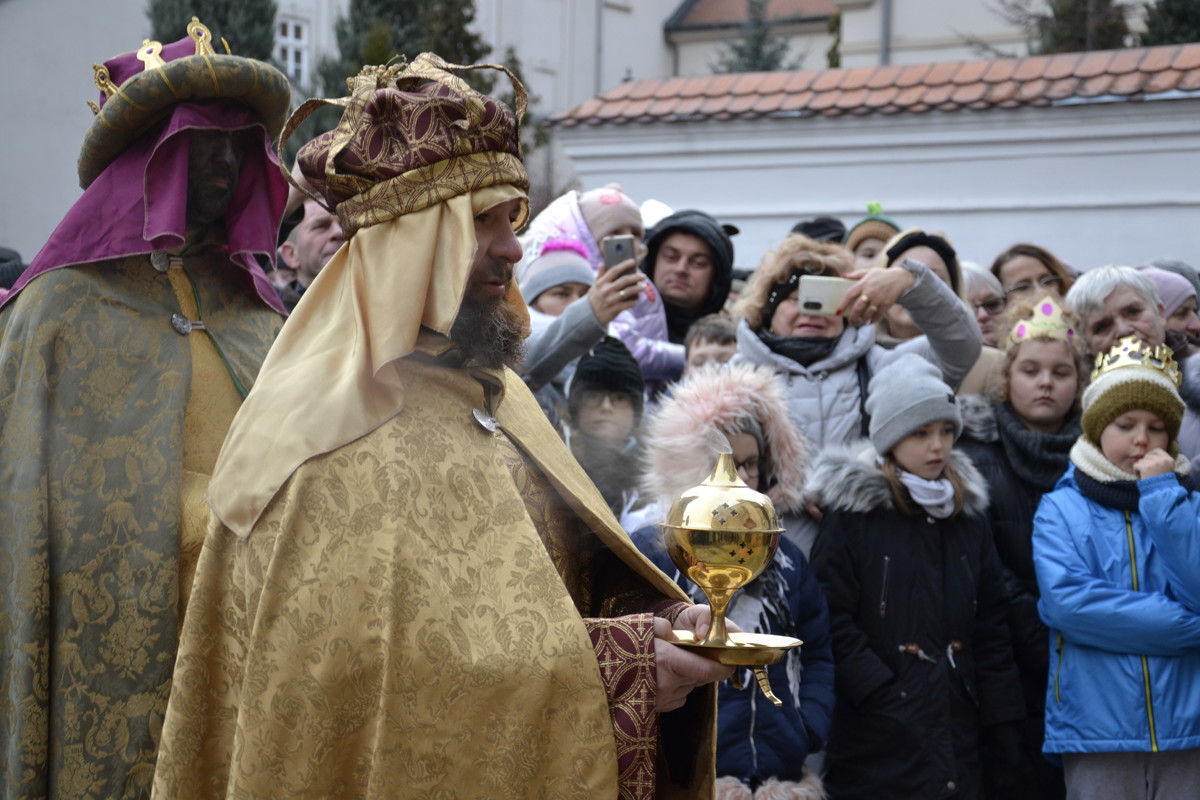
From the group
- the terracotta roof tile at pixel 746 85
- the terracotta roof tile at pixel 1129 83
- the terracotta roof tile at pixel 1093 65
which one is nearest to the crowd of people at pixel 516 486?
the terracotta roof tile at pixel 1129 83

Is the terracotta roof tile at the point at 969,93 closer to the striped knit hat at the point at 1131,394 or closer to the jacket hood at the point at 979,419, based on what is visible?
the jacket hood at the point at 979,419

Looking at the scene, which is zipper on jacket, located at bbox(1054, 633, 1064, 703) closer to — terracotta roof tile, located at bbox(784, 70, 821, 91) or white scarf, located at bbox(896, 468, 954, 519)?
white scarf, located at bbox(896, 468, 954, 519)

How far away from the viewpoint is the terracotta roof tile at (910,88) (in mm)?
10664

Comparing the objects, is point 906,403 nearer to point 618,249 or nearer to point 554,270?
point 618,249

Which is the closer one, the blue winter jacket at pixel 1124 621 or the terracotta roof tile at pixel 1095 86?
the blue winter jacket at pixel 1124 621

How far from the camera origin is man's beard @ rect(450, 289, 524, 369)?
3.03 m

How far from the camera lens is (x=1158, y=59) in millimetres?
10734

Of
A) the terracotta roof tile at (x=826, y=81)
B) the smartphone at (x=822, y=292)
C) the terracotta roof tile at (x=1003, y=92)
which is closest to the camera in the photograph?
the smartphone at (x=822, y=292)

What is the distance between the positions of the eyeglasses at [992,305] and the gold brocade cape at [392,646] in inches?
165

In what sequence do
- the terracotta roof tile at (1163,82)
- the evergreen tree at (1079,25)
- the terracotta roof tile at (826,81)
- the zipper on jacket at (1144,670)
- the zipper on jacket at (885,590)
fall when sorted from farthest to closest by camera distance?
the evergreen tree at (1079,25) < the terracotta roof tile at (826,81) < the terracotta roof tile at (1163,82) < the zipper on jacket at (885,590) < the zipper on jacket at (1144,670)

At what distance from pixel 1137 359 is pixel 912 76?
22.7ft

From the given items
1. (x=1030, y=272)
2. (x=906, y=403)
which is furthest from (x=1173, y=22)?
(x=906, y=403)

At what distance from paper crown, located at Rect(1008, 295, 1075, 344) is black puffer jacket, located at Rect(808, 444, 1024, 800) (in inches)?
29.0

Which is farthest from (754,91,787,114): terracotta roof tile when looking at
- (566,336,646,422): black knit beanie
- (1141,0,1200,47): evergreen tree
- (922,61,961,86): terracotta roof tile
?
(1141,0,1200,47): evergreen tree
